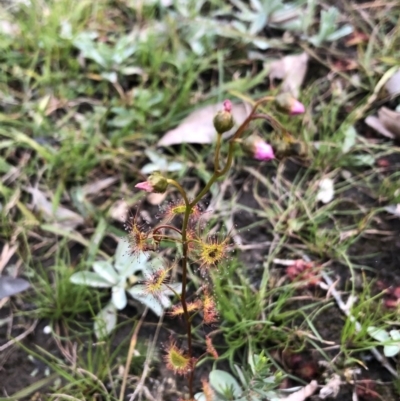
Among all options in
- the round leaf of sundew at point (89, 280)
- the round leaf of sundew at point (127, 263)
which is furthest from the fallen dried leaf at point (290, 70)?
the round leaf of sundew at point (89, 280)

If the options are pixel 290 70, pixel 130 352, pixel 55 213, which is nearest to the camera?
pixel 130 352

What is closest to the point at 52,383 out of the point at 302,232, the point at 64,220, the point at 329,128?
the point at 64,220

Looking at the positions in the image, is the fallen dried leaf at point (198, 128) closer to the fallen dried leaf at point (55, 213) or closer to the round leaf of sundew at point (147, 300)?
the fallen dried leaf at point (55, 213)

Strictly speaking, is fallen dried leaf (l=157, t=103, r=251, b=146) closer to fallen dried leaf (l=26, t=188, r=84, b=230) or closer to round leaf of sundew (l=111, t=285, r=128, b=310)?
fallen dried leaf (l=26, t=188, r=84, b=230)

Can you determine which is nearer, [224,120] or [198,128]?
[224,120]

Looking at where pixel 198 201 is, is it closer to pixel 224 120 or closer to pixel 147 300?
pixel 224 120

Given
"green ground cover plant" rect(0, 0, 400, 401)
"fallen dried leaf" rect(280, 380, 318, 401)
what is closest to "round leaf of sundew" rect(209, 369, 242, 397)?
"green ground cover plant" rect(0, 0, 400, 401)

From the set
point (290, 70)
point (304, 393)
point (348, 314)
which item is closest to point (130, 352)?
point (304, 393)
